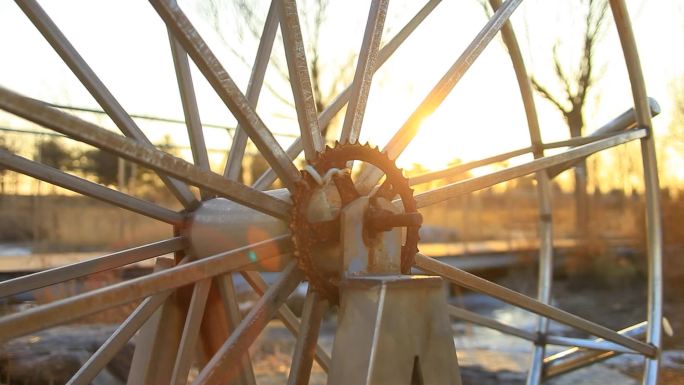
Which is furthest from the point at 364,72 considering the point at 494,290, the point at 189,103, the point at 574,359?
the point at 574,359

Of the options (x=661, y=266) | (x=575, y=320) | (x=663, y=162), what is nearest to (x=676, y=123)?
(x=663, y=162)

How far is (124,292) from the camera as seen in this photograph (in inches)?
116

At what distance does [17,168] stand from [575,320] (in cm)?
311

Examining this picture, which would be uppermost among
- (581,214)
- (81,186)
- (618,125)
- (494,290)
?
(581,214)

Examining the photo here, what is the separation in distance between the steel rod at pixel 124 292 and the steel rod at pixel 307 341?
30cm

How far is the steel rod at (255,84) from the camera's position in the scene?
15.2 feet

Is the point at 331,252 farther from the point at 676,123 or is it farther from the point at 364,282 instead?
the point at 676,123

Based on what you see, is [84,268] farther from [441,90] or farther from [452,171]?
[452,171]

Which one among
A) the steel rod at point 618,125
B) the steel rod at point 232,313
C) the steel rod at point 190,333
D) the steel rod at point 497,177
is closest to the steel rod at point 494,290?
the steel rod at point 497,177

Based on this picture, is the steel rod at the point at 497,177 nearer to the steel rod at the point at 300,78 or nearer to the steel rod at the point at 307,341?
the steel rod at the point at 300,78

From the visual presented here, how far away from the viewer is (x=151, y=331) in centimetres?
441

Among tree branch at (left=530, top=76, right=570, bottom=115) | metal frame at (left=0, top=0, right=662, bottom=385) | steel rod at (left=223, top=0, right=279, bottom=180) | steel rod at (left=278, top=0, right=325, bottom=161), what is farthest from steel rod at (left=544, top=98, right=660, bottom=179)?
tree branch at (left=530, top=76, right=570, bottom=115)

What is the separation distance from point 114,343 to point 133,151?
1.67 metres

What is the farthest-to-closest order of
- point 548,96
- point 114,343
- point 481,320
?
point 548,96
point 481,320
point 114,343
